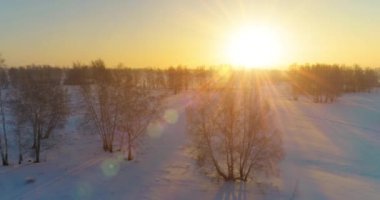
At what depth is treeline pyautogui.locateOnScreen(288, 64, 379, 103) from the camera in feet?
265

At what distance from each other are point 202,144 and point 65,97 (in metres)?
21.2

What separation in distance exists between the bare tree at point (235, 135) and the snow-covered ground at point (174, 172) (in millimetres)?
1464

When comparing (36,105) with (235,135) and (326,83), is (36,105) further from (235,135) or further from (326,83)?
(326,83)

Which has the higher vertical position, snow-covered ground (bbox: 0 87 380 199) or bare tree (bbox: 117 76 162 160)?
bare tree (bbox: 117 76 162 160)

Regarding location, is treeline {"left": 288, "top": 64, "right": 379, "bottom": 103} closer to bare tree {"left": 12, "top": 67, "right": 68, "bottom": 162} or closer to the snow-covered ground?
the snow-covered ground

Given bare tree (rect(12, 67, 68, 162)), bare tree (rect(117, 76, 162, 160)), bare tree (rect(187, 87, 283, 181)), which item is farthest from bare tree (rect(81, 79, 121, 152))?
bare tree (rect(187, 87, 283, 181))

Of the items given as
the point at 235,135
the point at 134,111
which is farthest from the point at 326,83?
the point at 235,135

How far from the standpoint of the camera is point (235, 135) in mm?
25156

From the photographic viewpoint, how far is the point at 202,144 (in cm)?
2559

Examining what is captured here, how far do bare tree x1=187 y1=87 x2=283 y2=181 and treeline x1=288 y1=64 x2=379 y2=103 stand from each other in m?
59.5

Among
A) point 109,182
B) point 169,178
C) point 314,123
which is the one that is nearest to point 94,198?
point 109,182

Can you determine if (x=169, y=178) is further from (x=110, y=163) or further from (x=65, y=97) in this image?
(x=65, y=97)

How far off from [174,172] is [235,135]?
6269mm

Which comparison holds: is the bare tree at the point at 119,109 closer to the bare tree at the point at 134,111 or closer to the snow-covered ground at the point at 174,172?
the bare tree at the point at 134,111
